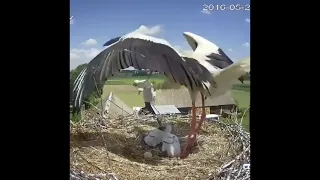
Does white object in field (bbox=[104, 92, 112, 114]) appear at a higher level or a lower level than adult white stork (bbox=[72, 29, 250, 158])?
lower

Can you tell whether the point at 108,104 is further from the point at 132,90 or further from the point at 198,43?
the point at 198,43

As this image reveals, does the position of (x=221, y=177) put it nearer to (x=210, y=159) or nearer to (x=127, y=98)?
(x=210, y=159)

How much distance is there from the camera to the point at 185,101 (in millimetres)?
1691

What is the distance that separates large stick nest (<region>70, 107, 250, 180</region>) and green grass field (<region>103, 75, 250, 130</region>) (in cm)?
6

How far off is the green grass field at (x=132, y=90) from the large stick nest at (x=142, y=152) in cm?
6

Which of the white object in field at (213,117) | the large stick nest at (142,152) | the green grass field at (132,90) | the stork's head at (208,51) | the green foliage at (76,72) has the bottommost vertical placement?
the large stick nest at (142,152)

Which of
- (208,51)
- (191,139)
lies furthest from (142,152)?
(208,51)

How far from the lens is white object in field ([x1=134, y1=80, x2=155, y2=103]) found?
1691mm

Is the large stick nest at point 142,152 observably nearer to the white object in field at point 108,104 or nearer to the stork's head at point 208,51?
the white object in field at point 108,104

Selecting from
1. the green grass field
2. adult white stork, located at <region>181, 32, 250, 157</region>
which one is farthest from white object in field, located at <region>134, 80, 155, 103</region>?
adult white stork, located at <region>181, 32, 250, 157</region>

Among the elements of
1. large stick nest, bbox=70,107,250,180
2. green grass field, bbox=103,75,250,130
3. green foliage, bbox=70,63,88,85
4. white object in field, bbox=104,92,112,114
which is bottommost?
large stick nest, bbox=70,107,250,180

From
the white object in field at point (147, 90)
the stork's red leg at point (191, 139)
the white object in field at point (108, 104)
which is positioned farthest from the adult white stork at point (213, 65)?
the white object in field at point (108, 104)

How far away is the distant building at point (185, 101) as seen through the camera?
1684 mm

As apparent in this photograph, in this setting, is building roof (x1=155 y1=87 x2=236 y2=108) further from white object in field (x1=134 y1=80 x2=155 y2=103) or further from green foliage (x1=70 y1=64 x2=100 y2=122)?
green foliage (x1=70 y1=64 x2=100 y2=122)
